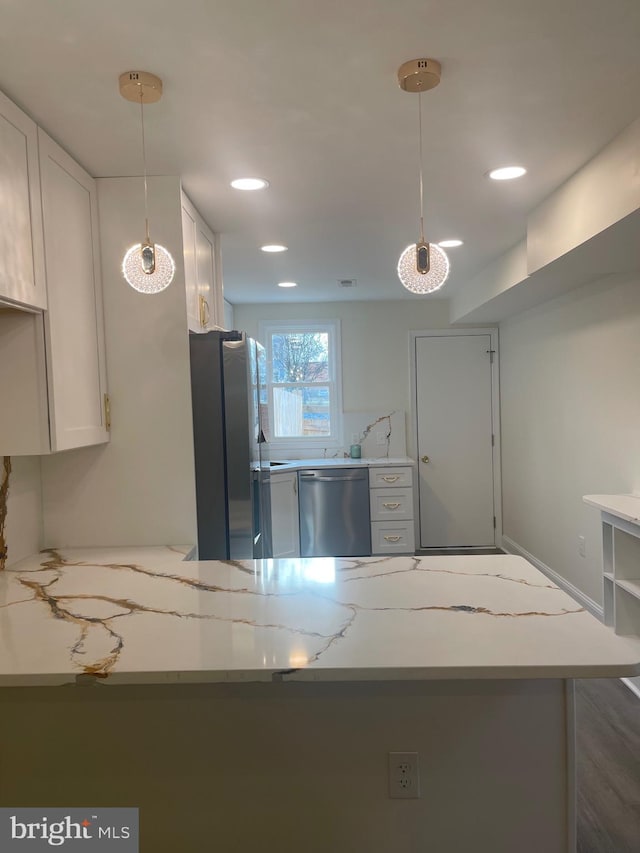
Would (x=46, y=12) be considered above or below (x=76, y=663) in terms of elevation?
above

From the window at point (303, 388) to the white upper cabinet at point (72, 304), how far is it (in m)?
3.28

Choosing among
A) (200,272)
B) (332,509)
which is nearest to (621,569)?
(332,509)

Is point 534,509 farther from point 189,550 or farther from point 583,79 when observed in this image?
point 583,79

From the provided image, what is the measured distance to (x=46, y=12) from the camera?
1.36 meters

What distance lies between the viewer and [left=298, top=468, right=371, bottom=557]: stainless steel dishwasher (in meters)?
4.98

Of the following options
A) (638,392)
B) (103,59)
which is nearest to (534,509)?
(638,392)

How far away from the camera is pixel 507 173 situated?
2420 mm

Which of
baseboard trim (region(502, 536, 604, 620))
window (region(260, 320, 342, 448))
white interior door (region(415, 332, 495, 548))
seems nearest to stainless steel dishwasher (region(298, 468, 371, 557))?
window (region(260, 320, 342, 448))

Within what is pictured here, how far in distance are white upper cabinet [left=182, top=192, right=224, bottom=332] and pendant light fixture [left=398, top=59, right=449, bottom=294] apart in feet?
3.49

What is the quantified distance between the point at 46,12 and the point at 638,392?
296cm

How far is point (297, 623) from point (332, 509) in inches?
136

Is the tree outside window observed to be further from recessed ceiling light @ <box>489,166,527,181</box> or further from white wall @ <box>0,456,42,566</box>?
white wall @ <box>0,456,42,566</box>

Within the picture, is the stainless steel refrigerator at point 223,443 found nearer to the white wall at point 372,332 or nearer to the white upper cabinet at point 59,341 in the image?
the white upper cabinet at point 59,341

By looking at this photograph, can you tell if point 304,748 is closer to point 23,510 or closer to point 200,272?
point 23,510
